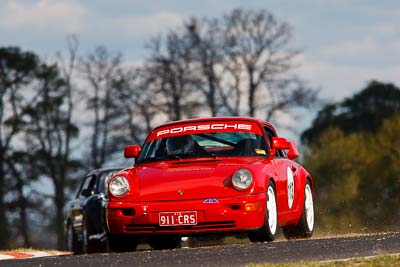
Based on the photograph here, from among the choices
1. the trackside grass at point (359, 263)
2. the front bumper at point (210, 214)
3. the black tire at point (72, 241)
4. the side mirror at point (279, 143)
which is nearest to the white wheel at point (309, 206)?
the side mirror at point (279, 143)

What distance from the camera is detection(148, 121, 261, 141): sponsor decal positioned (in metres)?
16.0

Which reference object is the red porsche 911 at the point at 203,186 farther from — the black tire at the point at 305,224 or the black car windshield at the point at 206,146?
the black tire at the point at 305,224

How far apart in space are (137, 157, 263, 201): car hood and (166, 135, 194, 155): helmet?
620 mm

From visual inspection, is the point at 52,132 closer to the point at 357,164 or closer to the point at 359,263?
the point at 357,164

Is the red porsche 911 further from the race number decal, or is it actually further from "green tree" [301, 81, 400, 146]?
"green tree" [301, 81, 400, 146]

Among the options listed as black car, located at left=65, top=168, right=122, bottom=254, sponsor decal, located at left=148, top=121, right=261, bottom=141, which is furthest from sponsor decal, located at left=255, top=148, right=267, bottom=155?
black car, located at left=65, top=168, right=122, bottom=254

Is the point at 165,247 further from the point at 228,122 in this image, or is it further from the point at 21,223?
the point at 21,223

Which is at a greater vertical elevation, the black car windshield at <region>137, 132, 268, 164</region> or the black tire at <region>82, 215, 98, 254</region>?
the black car windshield at <region>137, 132, 268, 164</region>

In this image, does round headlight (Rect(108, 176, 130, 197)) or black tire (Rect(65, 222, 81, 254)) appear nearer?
round headlight (Rect(108, 176, 130, 197))

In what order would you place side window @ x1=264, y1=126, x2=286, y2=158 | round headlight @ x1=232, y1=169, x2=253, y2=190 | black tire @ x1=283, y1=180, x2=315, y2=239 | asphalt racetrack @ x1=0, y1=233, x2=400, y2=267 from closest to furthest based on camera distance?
asphalt racetrack @ x1=0, y1=233, x2=400, y2=267 → round headlight @ x1=232, y1=169, x2=253, y2=190 → side window @ x1=264, y1=126, x2=286, y2=158 → black tire @ x1=283, y1=180, x2=315, y2=239

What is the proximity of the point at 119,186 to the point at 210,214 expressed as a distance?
112 cm

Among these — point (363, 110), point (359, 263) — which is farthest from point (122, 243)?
point (363, 110)

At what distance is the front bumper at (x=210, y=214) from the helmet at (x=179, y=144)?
4.39 feet

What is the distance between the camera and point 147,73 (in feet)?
217
